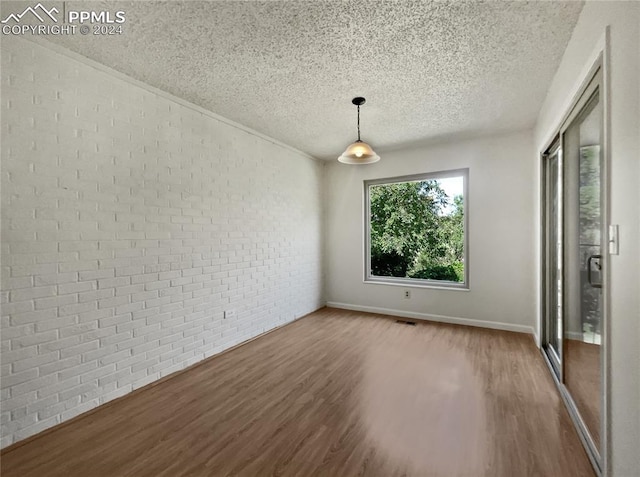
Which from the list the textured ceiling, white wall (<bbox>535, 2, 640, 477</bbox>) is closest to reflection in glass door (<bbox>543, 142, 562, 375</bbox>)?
the textured ceiling

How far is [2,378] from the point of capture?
1.81m

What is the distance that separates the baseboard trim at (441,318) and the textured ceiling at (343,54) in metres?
2.69

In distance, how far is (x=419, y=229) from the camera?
4629 mm

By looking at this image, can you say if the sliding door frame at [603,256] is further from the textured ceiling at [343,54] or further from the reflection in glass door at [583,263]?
the textured ceiling at [343,54]

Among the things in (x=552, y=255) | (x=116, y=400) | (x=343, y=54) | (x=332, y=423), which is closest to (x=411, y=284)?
(x=552, y=255)

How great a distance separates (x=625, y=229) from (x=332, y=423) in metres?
1.99

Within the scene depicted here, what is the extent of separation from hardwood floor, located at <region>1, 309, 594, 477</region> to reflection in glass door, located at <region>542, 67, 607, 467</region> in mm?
191


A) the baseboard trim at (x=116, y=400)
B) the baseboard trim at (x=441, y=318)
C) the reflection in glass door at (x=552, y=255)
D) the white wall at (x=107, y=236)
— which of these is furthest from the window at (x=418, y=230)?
the baseboard trim at (x=116, y=400)

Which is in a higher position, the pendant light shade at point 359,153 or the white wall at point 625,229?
the pendant light shade at point 359,153

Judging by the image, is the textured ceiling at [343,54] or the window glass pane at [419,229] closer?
the textured ceiling at [343,54]

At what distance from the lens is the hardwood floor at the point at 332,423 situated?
1667 mm

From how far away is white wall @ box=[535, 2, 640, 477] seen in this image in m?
1.11

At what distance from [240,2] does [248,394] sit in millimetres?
2852

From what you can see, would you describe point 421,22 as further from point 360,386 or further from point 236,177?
point 360,386
